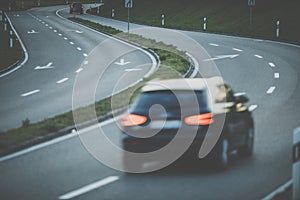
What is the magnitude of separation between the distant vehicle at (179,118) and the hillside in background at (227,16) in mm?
24619

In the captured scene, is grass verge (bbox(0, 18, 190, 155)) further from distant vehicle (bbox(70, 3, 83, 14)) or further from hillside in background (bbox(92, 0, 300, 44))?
distant vehicle (bbox(70, 3, 83, 14))

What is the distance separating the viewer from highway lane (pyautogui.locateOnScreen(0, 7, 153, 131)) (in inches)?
611

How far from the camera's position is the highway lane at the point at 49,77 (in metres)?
15.5

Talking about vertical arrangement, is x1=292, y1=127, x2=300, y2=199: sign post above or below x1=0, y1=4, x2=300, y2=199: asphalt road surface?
above

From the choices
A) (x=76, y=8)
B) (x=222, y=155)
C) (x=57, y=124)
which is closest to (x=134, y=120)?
(x=222, y=155)

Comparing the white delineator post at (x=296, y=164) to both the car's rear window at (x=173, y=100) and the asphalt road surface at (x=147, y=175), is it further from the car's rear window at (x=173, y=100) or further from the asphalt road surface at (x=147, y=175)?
the car's rear window at (x=173, y=100)

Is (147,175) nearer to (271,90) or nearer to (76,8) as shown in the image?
(271,90)

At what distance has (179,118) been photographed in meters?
9.12

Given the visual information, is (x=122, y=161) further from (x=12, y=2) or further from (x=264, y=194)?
(x=12, y=2)

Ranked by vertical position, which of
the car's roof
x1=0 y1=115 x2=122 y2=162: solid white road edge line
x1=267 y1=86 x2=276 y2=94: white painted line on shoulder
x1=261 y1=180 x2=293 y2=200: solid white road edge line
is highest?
the car's roof

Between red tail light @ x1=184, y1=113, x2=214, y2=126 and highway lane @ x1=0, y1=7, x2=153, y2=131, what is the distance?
5.46 meters

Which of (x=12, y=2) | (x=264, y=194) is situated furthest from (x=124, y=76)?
(x=12, y=2)

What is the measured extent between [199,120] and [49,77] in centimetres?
1381

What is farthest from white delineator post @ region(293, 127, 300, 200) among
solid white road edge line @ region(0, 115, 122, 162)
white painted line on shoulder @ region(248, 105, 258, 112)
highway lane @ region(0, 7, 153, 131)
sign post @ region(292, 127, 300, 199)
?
highway lane @ region(0, 7, 153, 131)
